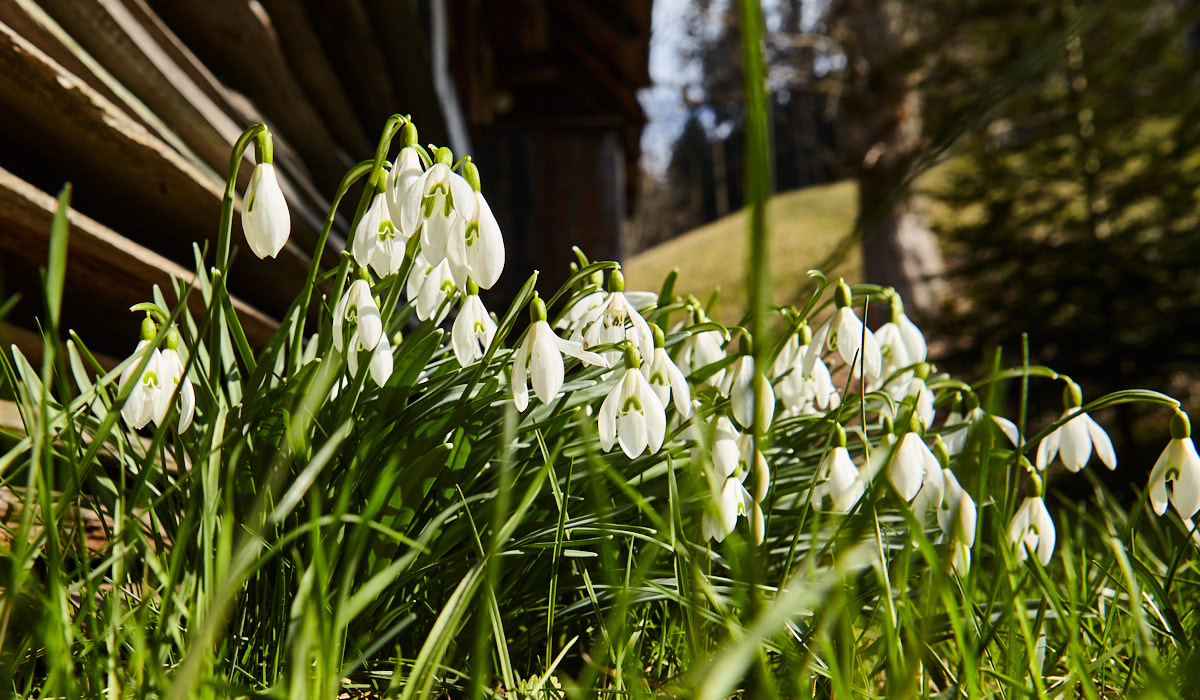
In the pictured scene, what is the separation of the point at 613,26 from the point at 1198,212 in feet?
16.5

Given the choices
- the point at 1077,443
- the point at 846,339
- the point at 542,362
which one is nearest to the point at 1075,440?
the point at 1077,443

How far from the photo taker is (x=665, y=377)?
99cm

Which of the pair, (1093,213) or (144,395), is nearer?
(144,395)

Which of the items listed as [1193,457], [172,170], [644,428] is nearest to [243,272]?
[172,170]

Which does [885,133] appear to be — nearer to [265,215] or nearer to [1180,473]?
[1180,473]

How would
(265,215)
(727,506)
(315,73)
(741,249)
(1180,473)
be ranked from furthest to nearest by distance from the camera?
(741,249) < (315,73) < (1180,473) < (727,506) < (265,215)

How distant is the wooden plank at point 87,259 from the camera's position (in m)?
1.12

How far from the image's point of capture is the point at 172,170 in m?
1.42

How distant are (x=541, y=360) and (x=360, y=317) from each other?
0.22 m

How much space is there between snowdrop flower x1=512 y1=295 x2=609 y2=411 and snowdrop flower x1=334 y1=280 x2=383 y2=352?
0.17m

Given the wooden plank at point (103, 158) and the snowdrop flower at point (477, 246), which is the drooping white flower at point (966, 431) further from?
the wooden plank at point (103, 158)

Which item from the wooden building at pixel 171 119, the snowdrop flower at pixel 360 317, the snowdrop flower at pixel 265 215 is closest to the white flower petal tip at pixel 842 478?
the snowdrop flower at pixel 360 317

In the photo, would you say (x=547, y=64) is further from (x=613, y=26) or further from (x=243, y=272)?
(x=243, y=272)

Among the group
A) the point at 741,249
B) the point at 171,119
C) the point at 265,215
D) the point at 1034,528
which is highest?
the point at 741,249
